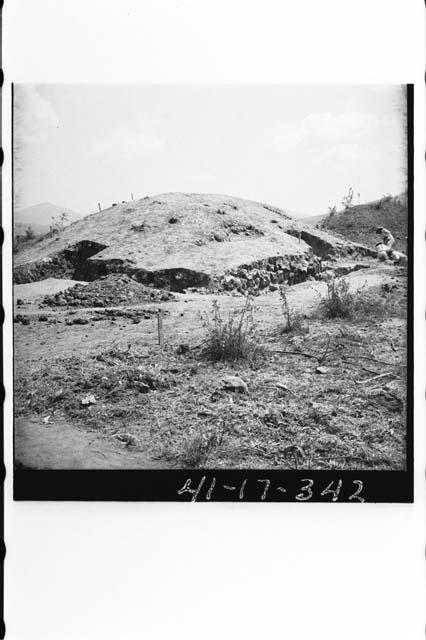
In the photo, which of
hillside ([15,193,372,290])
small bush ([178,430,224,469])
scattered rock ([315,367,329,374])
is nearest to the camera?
small bush ([178,430,224,469])

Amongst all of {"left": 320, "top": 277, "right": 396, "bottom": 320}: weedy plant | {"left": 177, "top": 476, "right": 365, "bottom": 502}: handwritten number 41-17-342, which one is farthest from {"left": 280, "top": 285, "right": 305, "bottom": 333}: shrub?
{"left": 177, "top": 476, "right": 365, "bottom": 502}: handwritten number 41-17-342

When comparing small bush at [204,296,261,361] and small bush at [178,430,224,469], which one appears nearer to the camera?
small bush at [178,430,224,469]

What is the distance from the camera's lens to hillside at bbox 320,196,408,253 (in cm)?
282

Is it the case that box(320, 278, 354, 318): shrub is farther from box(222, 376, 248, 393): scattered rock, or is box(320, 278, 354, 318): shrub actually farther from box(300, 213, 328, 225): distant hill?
box(222, 376, 248, 393): scattered rock

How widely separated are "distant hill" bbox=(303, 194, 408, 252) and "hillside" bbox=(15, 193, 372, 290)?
5cm

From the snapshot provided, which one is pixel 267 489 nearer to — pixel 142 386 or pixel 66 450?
pixel 142 386

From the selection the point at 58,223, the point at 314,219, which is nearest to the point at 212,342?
the point at 314,219

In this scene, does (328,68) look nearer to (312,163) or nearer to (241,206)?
(312,163)

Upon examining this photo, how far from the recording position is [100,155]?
2.88 metres

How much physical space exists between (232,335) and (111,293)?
0.66 meters

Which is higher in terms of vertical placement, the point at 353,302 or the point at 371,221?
the point at 371,221

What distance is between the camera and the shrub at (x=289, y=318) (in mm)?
2891

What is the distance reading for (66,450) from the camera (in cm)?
276

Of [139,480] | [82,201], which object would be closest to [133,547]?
[139,480]
